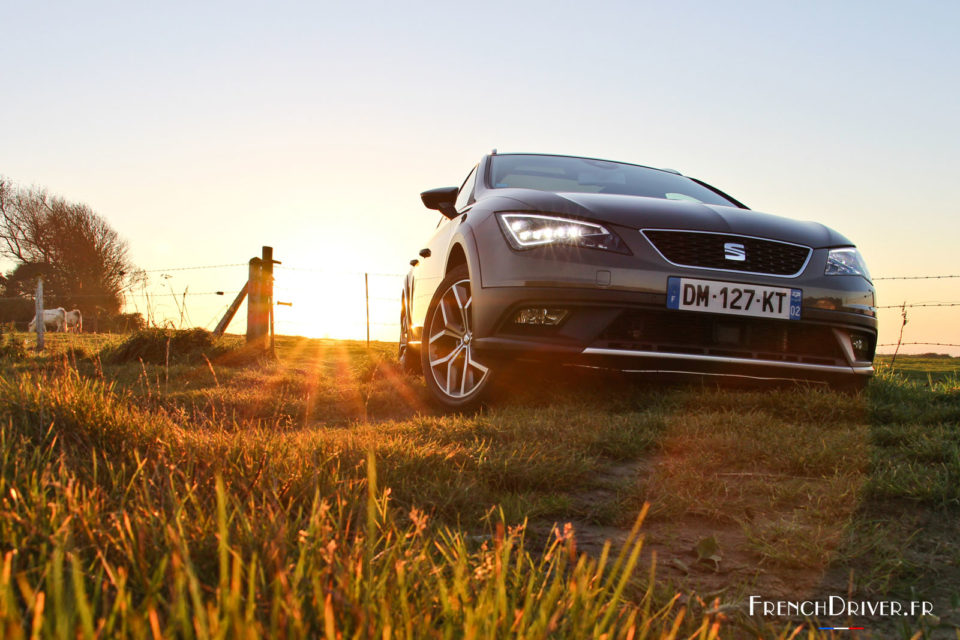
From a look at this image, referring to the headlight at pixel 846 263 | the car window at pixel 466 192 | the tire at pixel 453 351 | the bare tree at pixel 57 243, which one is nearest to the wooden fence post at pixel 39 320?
the car window at pixel 466 192

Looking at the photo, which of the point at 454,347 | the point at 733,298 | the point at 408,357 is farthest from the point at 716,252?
the point at 408,357

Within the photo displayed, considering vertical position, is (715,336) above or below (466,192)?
below

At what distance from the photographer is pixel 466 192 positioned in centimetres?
534

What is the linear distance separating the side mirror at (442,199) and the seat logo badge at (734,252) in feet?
6.53

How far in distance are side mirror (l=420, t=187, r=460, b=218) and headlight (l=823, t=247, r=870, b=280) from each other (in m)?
2.39

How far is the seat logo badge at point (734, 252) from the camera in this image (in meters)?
3.48

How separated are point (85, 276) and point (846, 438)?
36245 millimetres

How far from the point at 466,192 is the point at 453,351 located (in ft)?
5.32

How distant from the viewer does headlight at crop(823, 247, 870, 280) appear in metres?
3.70

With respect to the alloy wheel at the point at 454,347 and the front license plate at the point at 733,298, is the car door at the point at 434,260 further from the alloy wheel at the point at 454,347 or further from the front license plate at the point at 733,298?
the front license plate at the point at 733,298

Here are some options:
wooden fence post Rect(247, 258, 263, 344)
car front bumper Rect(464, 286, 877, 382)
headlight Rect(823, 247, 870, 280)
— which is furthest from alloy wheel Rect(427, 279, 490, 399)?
wooden fence post Rect(247, 258, 263, 344)

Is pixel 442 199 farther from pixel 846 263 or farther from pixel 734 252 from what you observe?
pixel 846 263

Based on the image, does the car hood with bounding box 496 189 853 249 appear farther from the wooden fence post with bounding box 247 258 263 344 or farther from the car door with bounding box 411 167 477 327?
the wooden fence post with bounding box 247 258 263 344

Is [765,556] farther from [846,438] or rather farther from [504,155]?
[504,155]
